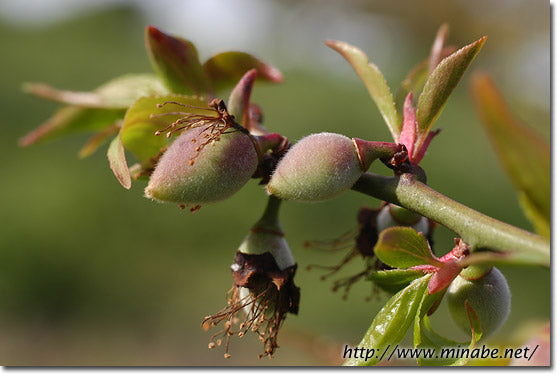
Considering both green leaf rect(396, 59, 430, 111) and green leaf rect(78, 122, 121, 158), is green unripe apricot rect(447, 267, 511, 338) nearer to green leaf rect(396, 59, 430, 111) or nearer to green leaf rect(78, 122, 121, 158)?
green leaf rect(396, 59, 430, 111)

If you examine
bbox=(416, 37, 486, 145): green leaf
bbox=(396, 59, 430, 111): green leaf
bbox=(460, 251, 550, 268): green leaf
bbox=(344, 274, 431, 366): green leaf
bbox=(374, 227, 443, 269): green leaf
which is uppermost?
bbox=(416, 37, 486, 145): green leaf

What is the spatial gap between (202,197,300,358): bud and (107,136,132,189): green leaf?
0.14 metres

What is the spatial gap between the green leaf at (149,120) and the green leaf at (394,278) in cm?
22

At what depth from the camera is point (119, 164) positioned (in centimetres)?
52

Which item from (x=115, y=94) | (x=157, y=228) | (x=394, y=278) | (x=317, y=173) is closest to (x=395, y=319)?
(x=394, y=278)

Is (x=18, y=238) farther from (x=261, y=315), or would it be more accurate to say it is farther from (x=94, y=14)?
(x=94, y=14)

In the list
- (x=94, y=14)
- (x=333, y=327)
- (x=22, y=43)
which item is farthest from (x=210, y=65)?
(x=94, y=14)

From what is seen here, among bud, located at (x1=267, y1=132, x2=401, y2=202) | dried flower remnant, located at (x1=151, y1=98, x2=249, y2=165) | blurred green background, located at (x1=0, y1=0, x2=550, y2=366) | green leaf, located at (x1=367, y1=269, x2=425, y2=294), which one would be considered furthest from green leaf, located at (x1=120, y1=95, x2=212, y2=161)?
blurred green background, located at (x1=0, y1=0, x2=550, y2=366)

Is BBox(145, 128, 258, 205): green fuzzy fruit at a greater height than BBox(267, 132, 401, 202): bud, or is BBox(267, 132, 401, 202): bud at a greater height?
BBox(267, 132, 401, 202): bud

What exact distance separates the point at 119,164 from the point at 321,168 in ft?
0.58

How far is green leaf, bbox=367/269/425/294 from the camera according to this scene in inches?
21.1

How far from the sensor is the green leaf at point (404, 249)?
485 millimetres

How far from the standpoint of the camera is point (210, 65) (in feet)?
2.14

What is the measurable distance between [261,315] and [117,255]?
3.54m
